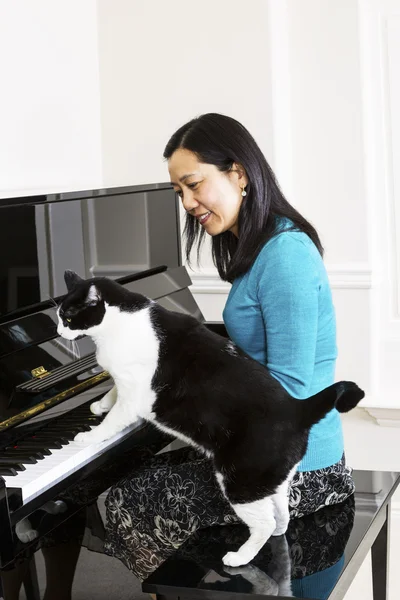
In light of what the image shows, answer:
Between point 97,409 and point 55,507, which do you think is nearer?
point 55,507

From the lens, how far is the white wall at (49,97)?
8.69ft

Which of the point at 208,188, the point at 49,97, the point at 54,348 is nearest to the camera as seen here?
the point at 208,188

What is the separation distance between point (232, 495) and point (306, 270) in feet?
1.47

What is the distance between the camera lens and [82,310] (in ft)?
5.43

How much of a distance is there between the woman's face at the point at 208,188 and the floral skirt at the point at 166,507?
1.69ft

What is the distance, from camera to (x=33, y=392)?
1.75m

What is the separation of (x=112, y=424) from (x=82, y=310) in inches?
9.1

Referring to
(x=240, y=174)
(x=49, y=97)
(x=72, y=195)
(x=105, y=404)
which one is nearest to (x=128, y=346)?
(x=105, y=404)

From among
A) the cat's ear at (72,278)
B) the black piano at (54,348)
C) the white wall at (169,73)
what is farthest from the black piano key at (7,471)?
the white wall at (169,73)

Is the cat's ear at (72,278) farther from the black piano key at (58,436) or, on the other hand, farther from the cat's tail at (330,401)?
the cat's tail at (330,401)

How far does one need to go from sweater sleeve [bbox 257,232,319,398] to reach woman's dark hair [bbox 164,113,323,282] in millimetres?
83

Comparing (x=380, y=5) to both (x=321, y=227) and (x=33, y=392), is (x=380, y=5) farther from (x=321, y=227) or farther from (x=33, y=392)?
(x=33, y=392)

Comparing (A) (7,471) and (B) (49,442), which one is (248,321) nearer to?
(B) (49,442)

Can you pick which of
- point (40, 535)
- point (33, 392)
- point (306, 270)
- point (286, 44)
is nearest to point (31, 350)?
point (33, 392)
